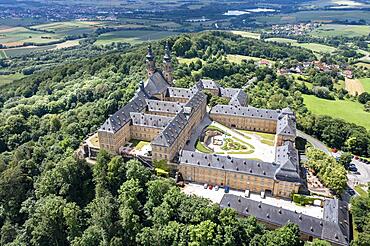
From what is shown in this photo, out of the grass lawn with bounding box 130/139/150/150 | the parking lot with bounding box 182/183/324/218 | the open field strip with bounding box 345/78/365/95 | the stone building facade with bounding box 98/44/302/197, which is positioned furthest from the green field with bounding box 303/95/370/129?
the grass lawn with bounding box 130/139/150/150

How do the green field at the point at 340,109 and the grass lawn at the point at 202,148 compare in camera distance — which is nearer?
the grass lawn at the point at 202,148

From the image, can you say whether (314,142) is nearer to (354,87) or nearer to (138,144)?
(138,144)

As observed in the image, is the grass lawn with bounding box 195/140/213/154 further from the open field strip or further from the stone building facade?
the open field strip

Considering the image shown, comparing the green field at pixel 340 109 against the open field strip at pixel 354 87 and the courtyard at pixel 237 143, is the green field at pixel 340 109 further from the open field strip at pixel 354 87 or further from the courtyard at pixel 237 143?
the courtyard at pixel 237 143

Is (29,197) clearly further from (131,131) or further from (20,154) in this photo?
(131,131)

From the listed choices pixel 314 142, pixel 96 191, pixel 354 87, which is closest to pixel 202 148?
pixel 96 191

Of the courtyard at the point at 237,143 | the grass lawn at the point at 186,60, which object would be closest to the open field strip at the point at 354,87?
the grass lawn at the point at 186,60
